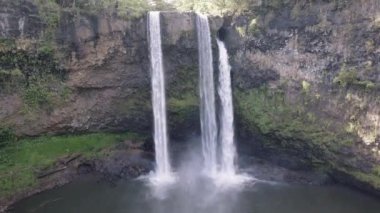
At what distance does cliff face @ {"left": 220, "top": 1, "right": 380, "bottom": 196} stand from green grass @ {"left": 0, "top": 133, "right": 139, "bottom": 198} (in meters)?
7.44

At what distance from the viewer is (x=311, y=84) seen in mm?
21484

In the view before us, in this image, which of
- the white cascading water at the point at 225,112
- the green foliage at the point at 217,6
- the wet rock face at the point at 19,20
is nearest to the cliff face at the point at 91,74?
the wet rock face at the point at 19,20

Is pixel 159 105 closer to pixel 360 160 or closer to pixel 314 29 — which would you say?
pixel 314 29

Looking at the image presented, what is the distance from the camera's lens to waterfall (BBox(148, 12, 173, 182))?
2329cm

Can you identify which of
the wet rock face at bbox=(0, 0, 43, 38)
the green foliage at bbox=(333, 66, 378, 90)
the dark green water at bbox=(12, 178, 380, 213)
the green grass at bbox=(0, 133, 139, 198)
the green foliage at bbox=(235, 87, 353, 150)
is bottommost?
the dark green water at bbox=(12, 178, 380, 213)

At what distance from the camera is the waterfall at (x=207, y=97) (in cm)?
2380

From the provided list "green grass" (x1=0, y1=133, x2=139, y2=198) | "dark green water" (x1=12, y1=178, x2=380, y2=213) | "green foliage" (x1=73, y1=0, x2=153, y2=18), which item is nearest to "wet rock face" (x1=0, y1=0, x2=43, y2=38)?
"green foliage" (x1=73, y1=0, x2=153, y2=18)

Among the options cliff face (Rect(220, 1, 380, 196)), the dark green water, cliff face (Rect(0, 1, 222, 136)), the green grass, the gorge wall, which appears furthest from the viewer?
cliff face (Rect(0, 1, 222, 136))

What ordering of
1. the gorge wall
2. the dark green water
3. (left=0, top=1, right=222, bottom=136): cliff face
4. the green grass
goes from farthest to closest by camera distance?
(left=0, top=1, right=222, bottom=136): cliff face → the green grass → the gorge wall → the dark green water

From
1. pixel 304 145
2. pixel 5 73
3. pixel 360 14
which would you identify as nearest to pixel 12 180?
pixel 5 73

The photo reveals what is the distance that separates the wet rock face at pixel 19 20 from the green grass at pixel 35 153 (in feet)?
16.6

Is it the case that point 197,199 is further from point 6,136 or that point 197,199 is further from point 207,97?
point 6,136

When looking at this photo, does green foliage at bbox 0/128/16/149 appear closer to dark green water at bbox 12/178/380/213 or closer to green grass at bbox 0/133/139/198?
green grass at bbox 0/133/139/198

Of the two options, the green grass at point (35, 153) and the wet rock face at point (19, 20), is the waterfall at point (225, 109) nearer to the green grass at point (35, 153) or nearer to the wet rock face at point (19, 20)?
the green grass at point (35, 153)
